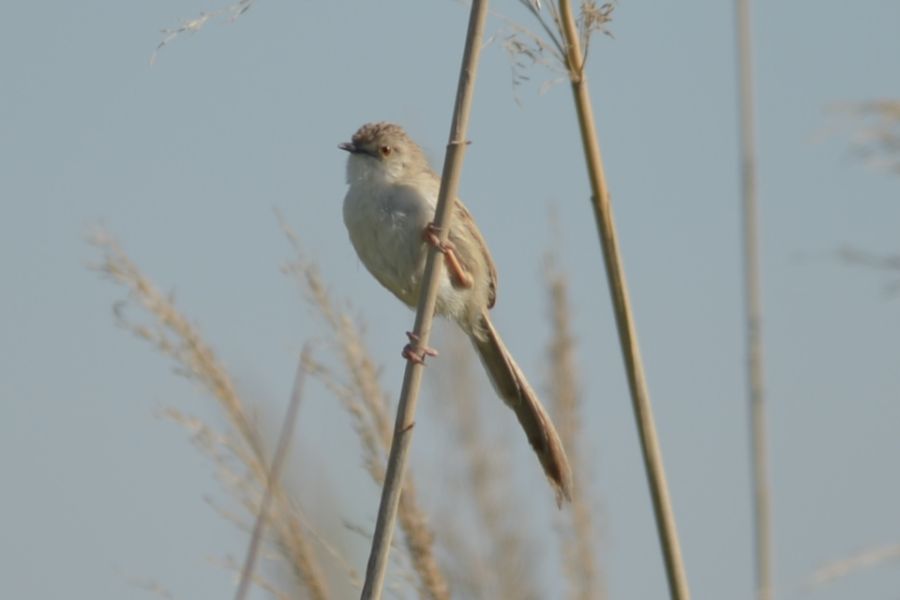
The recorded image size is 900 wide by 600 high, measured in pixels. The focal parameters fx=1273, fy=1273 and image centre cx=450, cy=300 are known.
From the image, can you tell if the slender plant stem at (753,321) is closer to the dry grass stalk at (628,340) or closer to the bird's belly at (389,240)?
the dry grass stalk at (628,340)

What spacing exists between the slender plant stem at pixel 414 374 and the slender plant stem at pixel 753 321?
1.48ft

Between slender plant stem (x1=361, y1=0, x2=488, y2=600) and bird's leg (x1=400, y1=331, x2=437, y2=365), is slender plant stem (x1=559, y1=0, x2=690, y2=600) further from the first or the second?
bird's leg (x1=400, y1=331, x2=437, y2=365)

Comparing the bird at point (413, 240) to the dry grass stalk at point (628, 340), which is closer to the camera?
the dry grass stalk at point (628, 340)

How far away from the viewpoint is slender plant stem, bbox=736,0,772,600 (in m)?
1.73

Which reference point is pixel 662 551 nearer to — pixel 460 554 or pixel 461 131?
pixel 461 131

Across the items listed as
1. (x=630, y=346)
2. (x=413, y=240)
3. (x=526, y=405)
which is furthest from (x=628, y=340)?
(x=413, y=240)

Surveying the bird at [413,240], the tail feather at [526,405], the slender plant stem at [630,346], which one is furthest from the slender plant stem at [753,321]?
the bird at [413,240]

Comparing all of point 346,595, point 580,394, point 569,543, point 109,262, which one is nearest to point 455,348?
point 580,394

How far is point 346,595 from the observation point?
208cm

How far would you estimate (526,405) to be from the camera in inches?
129

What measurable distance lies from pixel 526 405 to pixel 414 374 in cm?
139

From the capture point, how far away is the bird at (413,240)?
358cm

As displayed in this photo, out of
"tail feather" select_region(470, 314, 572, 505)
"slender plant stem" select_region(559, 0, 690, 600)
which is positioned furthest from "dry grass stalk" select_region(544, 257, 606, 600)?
"slender plant stem" select_region(559, 0, 690, 600)

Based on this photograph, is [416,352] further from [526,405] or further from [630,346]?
[526,405]
